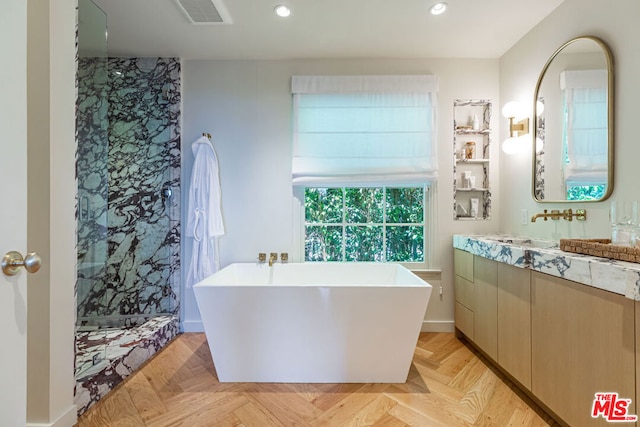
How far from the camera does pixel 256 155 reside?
3006 millimetres

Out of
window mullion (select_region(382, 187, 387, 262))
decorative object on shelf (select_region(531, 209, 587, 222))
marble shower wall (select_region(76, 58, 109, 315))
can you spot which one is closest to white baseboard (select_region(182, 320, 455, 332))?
window mullion (select_region(382, 187, 387, 262))

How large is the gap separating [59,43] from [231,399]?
228 cm

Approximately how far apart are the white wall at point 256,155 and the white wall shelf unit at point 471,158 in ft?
0.29

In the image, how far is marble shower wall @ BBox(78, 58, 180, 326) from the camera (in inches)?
116

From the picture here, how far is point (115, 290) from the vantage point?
288cm

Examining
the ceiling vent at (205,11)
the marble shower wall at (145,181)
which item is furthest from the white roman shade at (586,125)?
the marble shower wall at (145,181)

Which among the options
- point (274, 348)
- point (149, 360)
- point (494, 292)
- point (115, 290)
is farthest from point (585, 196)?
point (115, 290)

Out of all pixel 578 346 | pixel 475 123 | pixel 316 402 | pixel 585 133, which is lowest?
pixel 316 402

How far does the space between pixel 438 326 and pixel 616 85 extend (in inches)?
90.2

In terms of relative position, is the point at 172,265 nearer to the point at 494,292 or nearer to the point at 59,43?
the point at 59,43

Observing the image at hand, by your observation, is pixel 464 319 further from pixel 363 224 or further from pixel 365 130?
pixel 365 130

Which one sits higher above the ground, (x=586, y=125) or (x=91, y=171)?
(x=586, y=125)
